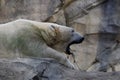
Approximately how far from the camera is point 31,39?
15.6 ft

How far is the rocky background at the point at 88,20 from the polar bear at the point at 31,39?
19.0ft

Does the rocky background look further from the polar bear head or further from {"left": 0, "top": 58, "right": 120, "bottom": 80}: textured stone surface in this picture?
{"left": 0, "top": 58, "right": 120, "bottom": 80}: textured stone surface

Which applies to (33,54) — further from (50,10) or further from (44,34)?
(50,10)

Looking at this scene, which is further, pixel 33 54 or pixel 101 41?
pixel 101 41

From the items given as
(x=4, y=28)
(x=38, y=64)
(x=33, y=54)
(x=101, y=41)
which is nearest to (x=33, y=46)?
(x=33, y=54)

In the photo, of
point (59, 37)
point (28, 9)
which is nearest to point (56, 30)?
point (59, 37)

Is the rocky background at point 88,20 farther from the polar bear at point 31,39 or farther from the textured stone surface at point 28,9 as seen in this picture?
the polar bear at point 31,39

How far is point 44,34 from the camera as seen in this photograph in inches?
189

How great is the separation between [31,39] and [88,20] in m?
6.23

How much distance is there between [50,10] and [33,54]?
6332 mm

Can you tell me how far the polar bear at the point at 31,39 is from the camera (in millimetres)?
4680

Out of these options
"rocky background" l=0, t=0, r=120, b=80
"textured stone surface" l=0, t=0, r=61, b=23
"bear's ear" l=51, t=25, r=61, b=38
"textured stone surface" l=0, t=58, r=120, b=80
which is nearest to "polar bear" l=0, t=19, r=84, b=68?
"bear's ear" l=51, t=25, r=61, b=38

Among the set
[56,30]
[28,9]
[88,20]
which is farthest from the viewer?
[28,9]

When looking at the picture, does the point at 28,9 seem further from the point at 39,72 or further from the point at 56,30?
the point at 39,72
